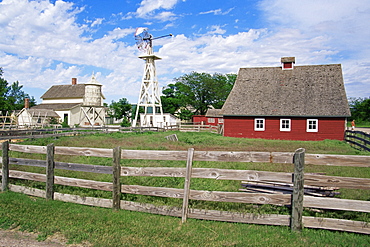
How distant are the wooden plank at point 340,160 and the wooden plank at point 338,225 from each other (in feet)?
3.06

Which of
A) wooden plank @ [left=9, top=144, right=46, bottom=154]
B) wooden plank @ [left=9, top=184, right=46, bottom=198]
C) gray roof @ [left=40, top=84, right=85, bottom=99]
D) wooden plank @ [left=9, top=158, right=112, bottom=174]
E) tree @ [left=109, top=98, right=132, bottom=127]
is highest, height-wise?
gray roof @ [left=40, top=84, right=85, bottom=99]

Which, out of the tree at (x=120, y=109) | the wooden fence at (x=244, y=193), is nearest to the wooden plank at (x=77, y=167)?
the wooden fence at (x=244, y=193)

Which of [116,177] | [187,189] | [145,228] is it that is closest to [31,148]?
[116,177]

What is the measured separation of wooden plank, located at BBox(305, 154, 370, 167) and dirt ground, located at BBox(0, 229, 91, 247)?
13.4 ft

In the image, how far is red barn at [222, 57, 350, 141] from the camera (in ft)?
95.1

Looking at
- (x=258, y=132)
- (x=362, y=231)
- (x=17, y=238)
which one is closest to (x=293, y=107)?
(x=258, y=132)

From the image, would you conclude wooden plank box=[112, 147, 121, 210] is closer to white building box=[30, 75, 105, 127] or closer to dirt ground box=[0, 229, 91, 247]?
dirt ground box=[0, 229, 91, 247]

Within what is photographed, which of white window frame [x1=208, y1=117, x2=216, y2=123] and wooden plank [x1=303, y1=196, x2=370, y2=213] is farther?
white window frame [x1=208, y1=117, x2=216, y2=123]

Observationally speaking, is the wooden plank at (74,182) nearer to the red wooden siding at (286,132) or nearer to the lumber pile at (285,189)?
the lumber pile at (285,189)

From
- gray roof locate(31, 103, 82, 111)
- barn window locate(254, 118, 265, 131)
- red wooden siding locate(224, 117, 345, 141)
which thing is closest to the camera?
red wooden siding locate(224, 117, 345, 141)

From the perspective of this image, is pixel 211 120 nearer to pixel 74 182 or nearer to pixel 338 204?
pixel 74 182

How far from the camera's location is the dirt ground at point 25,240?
4.62 metres

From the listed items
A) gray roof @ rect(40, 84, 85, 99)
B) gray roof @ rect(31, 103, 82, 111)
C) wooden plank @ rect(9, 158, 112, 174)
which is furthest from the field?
gray roof @ rect(40, 84, 85, 99)

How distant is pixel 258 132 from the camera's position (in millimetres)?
31000
